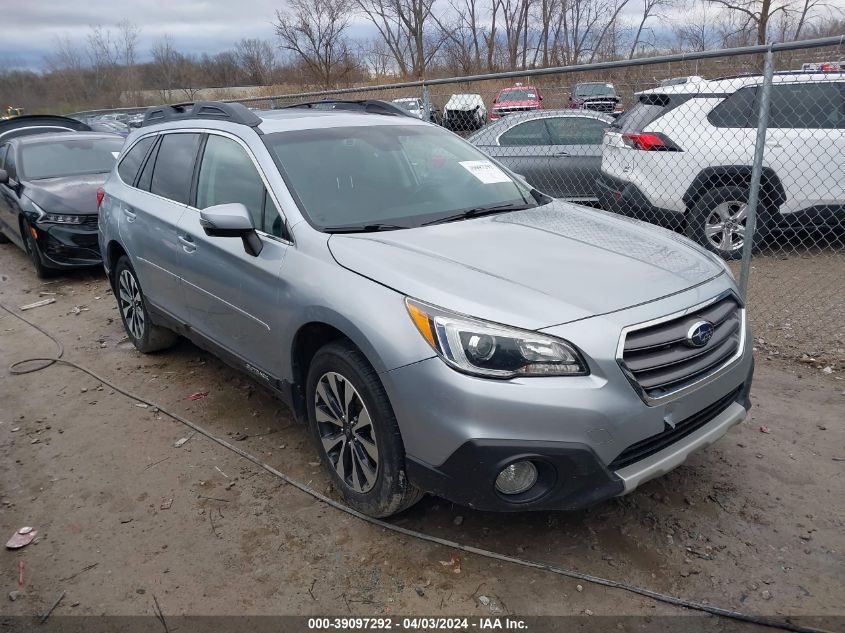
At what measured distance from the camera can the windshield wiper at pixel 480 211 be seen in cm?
332

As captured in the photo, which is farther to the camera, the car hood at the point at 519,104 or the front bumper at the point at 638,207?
the car hood at the point at 519,104

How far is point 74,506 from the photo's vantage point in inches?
129

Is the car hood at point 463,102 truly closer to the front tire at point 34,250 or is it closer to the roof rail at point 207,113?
the roof rail at point 207,113

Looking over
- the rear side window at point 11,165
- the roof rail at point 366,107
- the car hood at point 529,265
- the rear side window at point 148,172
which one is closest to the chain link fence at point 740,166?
the roof rail at point 366,107

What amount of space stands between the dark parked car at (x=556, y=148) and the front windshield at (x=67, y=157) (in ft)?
16.4

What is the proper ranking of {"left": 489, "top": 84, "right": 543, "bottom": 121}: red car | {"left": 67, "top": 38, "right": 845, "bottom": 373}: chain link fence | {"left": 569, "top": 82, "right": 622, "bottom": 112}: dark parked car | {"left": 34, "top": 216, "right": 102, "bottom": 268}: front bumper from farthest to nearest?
{"left": 489, "top": 84, "right": 543, "bottom": 121}: red car, {"left": 34, "top": 216, "right": 102, "bottom": 268}: front bumper, {"left": 569, "top": 82, "right": 622, "bottom": 112}: dark parked car, {"left": 67, "top": 38, "right": 845, "bottom": 373}: chain link fence

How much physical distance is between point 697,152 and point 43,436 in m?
6.02

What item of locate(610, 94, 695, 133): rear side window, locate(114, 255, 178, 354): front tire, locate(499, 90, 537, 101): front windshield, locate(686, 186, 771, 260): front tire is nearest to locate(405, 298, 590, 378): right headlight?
locate(114, 255, 178, 354): front tire

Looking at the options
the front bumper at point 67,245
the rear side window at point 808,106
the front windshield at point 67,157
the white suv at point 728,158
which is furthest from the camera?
the front windshield at point 67,157

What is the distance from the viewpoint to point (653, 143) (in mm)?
6383

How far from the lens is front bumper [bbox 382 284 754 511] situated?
7.49ft

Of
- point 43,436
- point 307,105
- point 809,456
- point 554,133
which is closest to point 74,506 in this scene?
point 43,436

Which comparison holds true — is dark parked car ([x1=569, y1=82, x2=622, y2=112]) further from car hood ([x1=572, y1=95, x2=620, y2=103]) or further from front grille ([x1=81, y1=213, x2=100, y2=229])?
front grille ([x1=81, y1=213, x2=100, y2=229])

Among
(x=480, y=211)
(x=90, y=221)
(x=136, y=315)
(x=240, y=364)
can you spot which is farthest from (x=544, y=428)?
(x=90, y=221)
